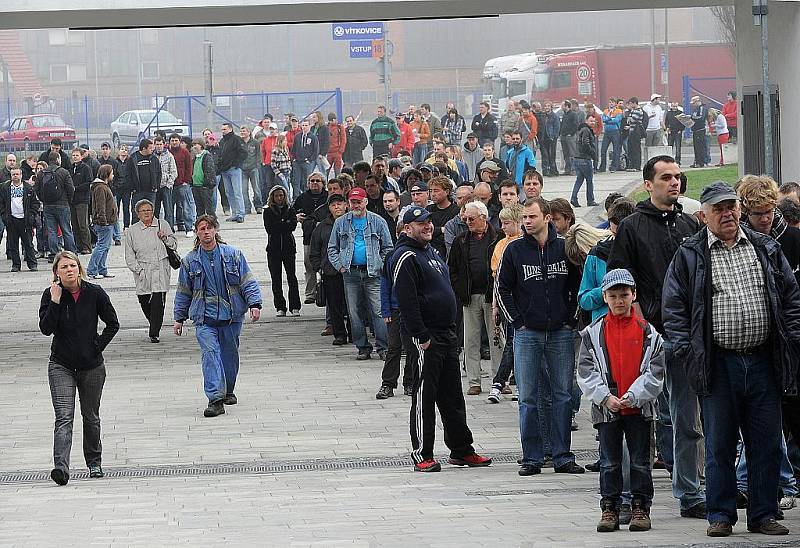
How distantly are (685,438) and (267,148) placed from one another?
2580 centimetres

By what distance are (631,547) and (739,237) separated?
1.71 metres

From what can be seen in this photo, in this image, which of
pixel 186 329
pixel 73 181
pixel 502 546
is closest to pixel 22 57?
pixel 73 181

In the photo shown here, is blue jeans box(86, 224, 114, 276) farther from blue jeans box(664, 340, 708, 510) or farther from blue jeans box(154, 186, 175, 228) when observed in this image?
blue jeans box(664, 340, 708, 510)

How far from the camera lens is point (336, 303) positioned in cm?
1738

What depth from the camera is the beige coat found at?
A: 18188 millimetres

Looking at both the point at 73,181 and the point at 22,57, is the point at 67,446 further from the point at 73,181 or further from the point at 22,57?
the point at 22,57

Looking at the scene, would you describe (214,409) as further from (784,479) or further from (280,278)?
(280,278)

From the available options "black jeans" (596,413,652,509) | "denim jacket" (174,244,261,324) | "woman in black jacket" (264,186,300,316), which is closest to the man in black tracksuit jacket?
"black jeans" (596,413,652,509)

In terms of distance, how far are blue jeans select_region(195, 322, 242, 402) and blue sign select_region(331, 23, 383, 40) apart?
30965 millimetres

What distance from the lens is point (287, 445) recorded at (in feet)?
40.0

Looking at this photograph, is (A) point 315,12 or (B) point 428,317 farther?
(A) point 315,12

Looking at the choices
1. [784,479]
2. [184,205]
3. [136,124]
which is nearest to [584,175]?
[184,205]

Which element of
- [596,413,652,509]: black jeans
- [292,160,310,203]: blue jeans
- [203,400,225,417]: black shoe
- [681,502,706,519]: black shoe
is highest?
[292,160,310,203]: blue jeans

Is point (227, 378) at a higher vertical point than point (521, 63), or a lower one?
lower
